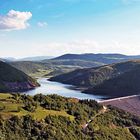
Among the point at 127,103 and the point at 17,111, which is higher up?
the point at 17,111

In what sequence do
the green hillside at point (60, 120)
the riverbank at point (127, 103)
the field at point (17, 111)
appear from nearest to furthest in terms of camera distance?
1. the green hillside at point (60, 120)
2. the field at point (17, 111)
3. the riverbank at point (127, 103)

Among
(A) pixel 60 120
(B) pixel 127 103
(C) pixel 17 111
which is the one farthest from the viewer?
(B) pixel 127 103

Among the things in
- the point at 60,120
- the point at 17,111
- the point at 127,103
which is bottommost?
the point at 127,103

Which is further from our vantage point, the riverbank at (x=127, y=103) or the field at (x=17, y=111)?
the riverbank at (x=127, y=103)

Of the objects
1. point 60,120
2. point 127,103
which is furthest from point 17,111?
point 127,103

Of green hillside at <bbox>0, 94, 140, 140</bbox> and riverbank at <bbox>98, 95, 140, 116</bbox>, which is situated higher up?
green hillside at <bbox>0, 94, 140, 140</bbox>

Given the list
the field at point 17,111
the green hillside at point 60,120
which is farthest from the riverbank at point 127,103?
the field at point 17,111

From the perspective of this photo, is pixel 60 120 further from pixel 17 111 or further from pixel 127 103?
pixel 127 103

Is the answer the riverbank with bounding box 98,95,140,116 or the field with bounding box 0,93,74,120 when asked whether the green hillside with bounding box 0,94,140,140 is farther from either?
the riverbank with bounding box 98,95,140,116

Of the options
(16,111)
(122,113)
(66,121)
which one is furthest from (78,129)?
(122,113)

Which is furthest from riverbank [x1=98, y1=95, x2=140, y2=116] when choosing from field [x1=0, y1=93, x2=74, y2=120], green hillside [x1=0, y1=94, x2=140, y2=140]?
field [x1=0, y1=93, x2=74, y2=120]

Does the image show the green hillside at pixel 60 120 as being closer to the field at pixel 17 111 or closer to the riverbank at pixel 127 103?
the field at pixel 17 111
